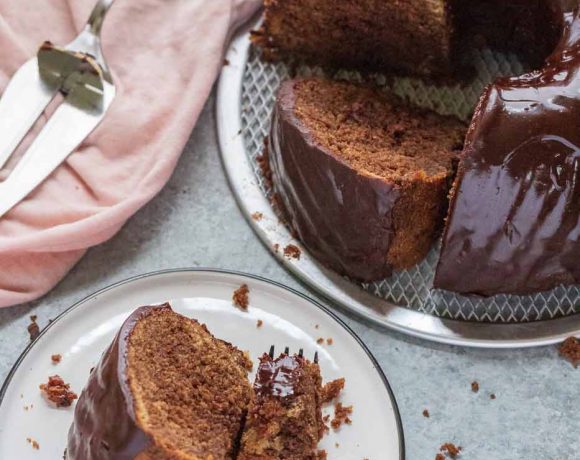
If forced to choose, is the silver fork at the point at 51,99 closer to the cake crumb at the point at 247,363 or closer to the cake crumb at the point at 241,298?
the cake crumb at the point at 241,298

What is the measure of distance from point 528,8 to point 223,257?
4.75 ft

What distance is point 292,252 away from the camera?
346cm

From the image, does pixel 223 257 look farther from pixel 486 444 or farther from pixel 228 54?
pixel 486 444

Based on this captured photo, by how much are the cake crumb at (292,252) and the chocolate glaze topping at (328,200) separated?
4cm

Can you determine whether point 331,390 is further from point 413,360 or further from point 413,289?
point 413,289

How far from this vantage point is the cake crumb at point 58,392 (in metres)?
3.15

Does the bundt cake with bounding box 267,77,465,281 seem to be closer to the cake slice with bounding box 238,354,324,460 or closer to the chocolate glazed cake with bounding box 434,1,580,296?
the chocolate glazed cake with bounding box 434,1,580,296

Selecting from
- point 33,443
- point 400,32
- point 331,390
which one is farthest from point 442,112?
point 33,443

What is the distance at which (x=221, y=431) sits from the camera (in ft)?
9.59

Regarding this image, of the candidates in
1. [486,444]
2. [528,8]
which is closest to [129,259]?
[486,444]

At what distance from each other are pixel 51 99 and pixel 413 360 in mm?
1659

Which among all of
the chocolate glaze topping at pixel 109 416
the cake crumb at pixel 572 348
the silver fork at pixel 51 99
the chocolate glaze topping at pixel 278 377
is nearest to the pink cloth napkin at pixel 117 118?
the silver fork at pixel 51 99

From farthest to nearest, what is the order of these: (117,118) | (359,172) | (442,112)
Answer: (442,112)
(117,118)
(359,172)

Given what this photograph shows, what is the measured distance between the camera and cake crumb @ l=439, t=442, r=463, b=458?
327cm
